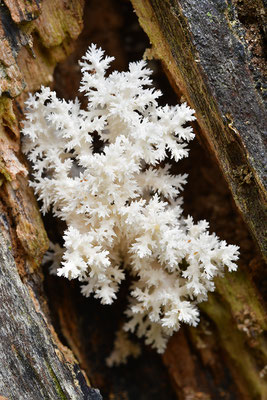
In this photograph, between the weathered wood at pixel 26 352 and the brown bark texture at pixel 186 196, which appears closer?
the weathered wood at pixel 26 352

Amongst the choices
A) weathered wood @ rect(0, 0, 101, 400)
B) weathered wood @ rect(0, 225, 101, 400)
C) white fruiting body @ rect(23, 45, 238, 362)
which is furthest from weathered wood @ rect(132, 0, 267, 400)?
weathered wood @ rect(0, 225, 101, 400)

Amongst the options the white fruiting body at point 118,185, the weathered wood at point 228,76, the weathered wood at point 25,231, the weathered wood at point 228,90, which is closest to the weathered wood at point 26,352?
the weathered wood at point 25,231

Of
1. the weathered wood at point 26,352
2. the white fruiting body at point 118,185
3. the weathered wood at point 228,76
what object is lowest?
the weathered wood at point 26,352

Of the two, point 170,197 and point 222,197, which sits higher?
point 222,197

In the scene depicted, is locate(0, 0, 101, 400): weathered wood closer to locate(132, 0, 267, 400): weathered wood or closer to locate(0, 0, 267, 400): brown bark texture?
locate(0, 0, 267, 400): brown bark texture

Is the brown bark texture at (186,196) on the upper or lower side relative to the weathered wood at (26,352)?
upper

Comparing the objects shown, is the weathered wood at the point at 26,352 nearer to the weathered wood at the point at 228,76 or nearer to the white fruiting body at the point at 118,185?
the white fruiting body at the point at 118,185

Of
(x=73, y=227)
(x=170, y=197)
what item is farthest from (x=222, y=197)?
(x=73, y=227)

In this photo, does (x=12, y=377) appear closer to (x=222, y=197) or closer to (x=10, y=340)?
(x=10, y=340)
